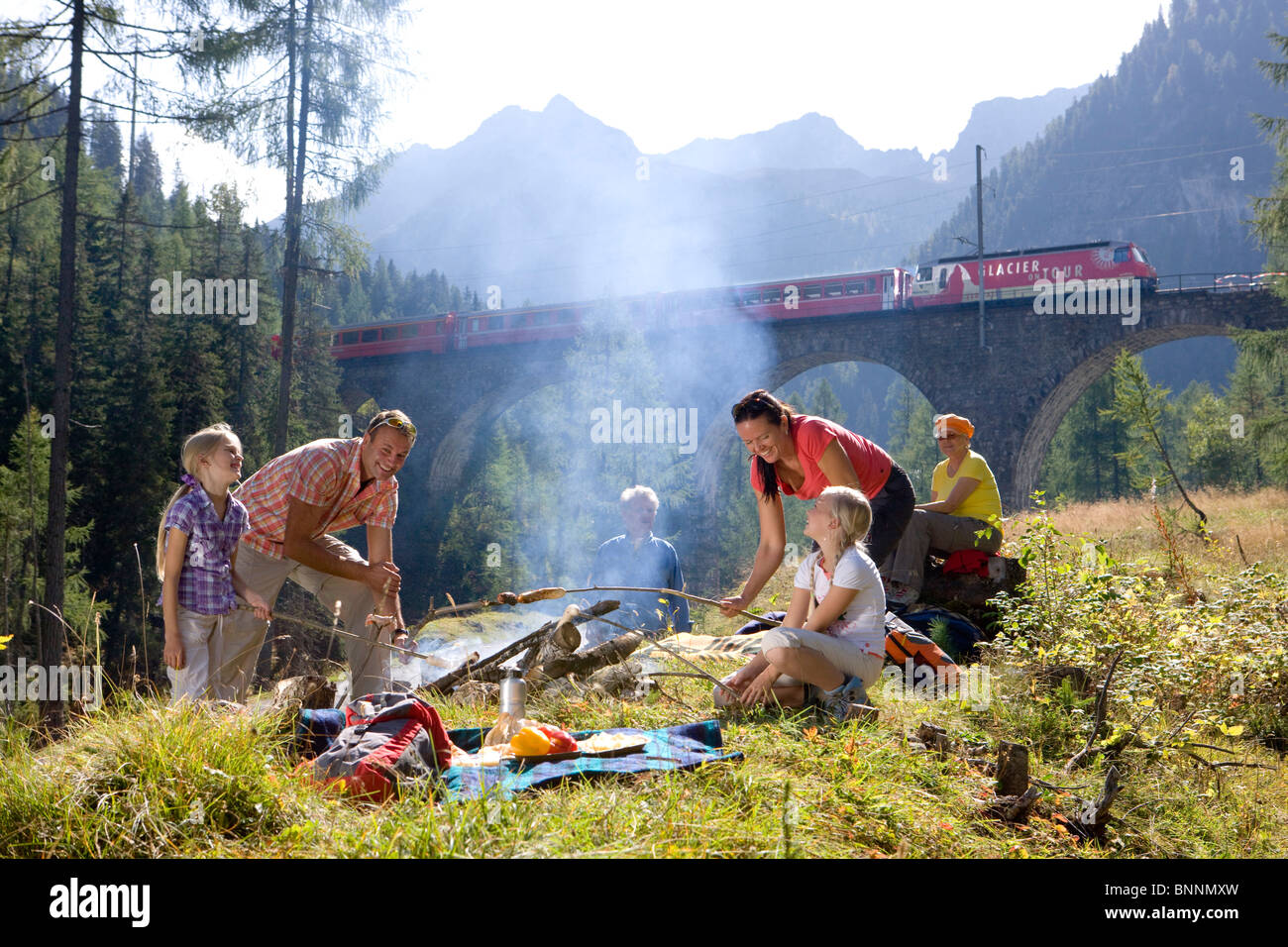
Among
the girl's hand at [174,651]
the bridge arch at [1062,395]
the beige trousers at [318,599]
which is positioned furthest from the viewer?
the bridge arch at [1062,395]

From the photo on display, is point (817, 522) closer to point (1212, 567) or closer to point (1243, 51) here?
point (1212, 567)

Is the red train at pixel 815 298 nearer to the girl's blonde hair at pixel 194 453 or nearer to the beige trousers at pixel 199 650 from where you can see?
the girl's blonde hair at pixel 194 453

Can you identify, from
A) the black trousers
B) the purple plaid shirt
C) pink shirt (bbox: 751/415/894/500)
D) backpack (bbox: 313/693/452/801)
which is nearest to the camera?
backpack (bbox: 313/693/452/801)

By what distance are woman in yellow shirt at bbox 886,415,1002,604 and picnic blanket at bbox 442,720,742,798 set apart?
3209 millimetres

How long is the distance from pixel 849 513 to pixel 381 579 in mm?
2272

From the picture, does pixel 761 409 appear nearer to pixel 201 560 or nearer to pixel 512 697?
pixel 512 697

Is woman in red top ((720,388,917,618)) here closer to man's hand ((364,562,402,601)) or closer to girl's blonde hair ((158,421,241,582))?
man's hand ((364,562,402,601))

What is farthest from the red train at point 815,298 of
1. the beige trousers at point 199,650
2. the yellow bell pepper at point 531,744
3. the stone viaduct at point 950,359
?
the yellow bell pepper at point 531,744

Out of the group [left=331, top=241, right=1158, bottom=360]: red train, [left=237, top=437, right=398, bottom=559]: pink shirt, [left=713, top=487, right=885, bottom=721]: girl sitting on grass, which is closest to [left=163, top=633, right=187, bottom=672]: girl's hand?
[left=237, top=437, right=398, bottom=559]: pink shirt

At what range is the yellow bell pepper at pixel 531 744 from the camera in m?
2.87

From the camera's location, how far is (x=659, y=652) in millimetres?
5078

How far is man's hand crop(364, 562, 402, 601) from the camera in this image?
4.34 m

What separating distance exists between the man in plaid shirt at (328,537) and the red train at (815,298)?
19659mm
